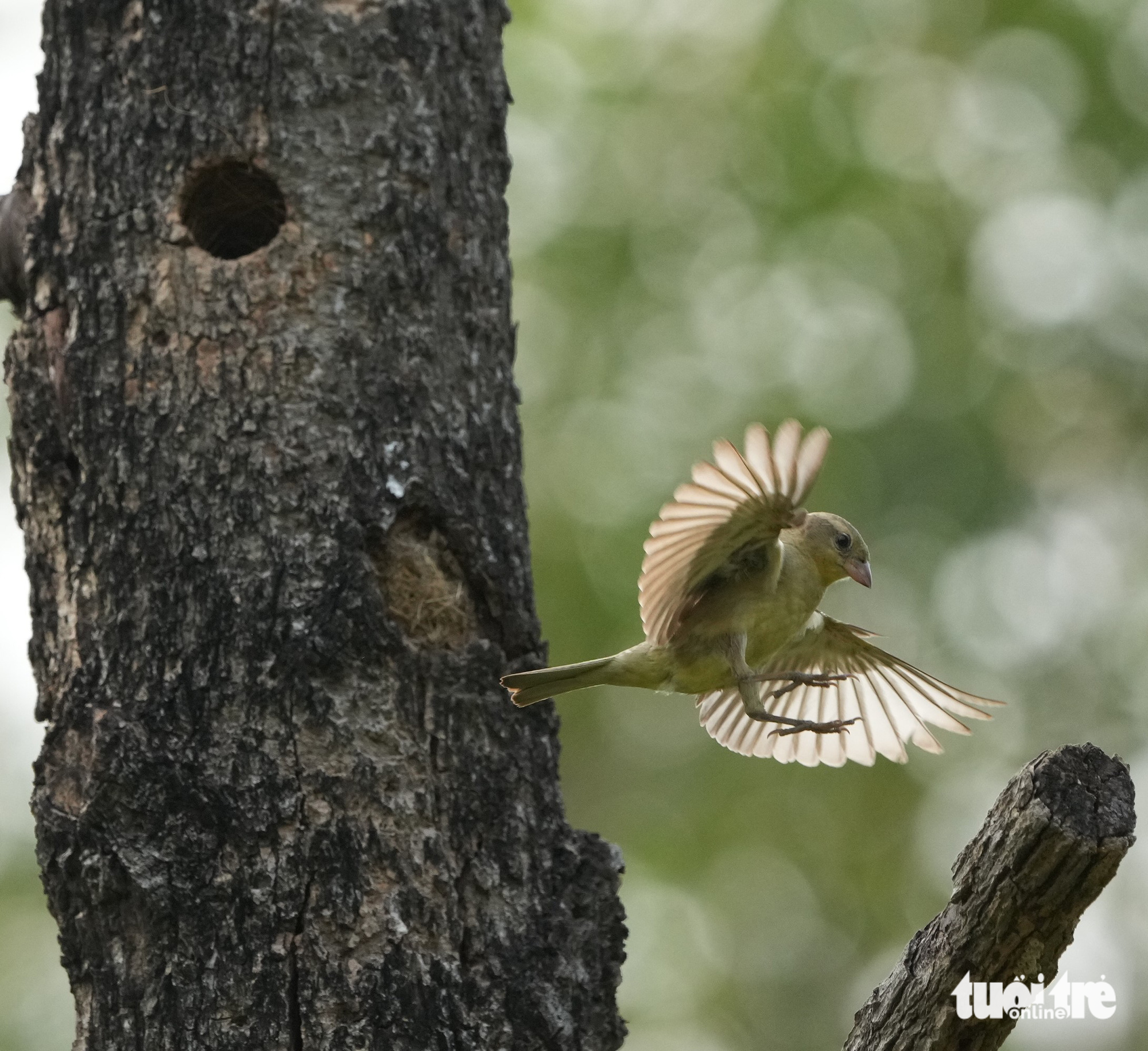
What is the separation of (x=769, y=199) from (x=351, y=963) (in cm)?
1021

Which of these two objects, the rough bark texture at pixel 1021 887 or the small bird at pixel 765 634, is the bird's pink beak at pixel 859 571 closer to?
the small bird at pixel 765 634

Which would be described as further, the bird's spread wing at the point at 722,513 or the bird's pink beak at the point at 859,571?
the bird's pink beak at the point at 859,571

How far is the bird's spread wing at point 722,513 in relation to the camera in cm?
386

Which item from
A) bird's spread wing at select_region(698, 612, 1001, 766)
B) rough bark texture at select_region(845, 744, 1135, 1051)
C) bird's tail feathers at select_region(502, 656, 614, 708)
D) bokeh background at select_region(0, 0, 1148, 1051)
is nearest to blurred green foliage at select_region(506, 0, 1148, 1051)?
bokeh background at select_region(0, 0, 1148, 1051)

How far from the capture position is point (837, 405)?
11516mm

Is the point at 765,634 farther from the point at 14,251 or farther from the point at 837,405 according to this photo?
the point at 837,405

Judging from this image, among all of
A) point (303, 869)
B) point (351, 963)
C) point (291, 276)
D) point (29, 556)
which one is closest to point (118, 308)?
point (291, 276)

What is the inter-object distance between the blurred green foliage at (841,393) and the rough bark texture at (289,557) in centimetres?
748

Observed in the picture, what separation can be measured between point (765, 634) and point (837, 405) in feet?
23.4

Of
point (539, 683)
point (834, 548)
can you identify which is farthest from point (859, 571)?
point (539, 683)

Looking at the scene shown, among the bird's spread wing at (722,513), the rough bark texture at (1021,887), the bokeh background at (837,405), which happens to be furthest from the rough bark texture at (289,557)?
the bokeh background at (837,405)

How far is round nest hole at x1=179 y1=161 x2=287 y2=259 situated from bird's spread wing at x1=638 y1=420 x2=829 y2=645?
1335 millimetres

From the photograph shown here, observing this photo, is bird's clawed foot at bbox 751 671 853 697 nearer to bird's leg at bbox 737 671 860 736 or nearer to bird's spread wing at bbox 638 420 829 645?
bird's leg at bbox 737 671 860 736

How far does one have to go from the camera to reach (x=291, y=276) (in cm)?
367
